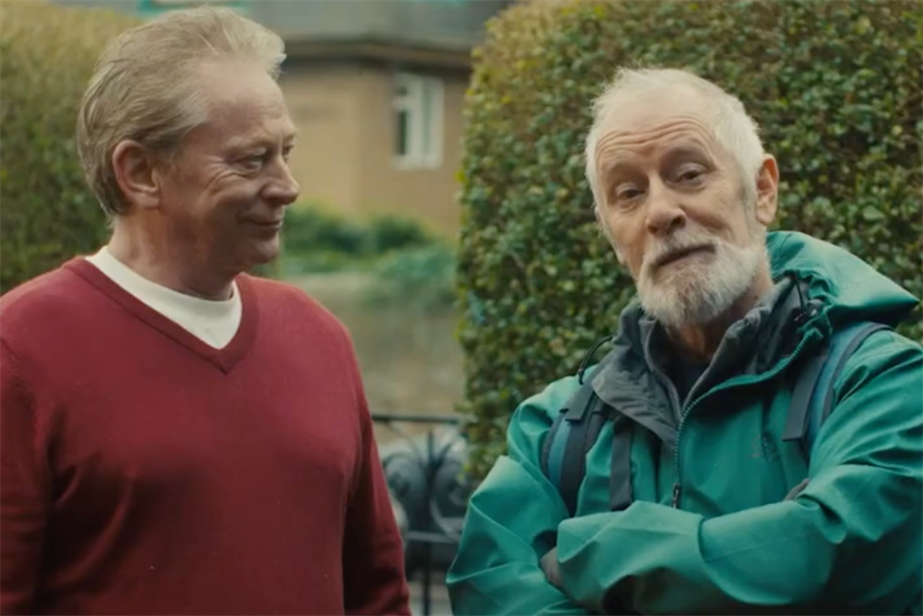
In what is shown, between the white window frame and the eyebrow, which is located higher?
the eyebrow

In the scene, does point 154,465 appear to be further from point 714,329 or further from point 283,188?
point 714,329

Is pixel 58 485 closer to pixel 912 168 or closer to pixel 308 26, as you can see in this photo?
pixel 912 168

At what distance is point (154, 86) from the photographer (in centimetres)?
303

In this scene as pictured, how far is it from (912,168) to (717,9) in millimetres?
731

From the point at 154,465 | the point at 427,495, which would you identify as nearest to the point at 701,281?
the point at 154,465

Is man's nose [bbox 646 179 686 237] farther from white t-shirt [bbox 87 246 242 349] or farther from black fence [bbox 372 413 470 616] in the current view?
black fence [bbox 372 413 470 616]

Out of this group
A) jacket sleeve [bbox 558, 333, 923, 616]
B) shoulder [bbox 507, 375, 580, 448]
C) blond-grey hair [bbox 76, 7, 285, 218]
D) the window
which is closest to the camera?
jacket sleeve [bbox 558, 333, 923, 616]

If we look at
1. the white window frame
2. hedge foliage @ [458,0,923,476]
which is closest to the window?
the white window frame

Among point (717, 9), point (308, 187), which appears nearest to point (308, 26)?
point (308, 187)

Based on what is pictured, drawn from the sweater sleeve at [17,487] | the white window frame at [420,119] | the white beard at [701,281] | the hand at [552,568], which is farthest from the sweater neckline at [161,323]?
the white window frame at [420,119]

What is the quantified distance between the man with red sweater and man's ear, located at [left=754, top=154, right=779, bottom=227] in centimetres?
87

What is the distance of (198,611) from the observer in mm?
2992

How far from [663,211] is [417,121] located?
29197 millimetres

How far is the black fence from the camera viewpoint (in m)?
6.75
